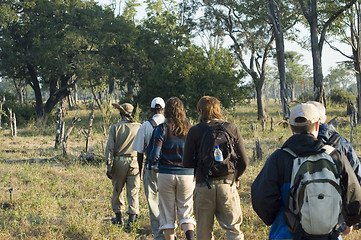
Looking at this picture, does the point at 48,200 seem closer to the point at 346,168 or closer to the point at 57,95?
the point at 346,168

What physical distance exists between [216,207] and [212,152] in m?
0.56

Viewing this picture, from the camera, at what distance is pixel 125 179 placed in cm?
639

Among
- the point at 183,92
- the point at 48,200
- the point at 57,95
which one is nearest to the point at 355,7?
the point at 183,92

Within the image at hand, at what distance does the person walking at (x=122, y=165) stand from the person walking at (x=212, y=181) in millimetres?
2138

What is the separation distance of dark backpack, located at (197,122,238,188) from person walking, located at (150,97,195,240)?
34.1 inches

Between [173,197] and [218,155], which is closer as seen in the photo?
[218,155]

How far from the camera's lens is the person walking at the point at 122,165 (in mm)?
6340

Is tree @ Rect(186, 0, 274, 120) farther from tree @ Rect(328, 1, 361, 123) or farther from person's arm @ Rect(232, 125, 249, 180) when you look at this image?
person's arm @ Rect(232, 125, 249, 180)

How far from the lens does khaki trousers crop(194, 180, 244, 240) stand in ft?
14.0

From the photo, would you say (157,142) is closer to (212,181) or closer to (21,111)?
(212,181)

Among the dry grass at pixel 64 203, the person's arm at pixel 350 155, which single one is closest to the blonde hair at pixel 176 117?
the dry grass at pixel 64 203

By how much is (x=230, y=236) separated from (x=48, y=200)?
13.3ft

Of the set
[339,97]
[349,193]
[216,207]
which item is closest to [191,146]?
[216,207]

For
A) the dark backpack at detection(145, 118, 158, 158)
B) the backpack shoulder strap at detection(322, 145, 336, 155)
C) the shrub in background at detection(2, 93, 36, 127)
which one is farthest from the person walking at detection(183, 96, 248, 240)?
the shrub in background at detection(2, 93, 36, 127)
